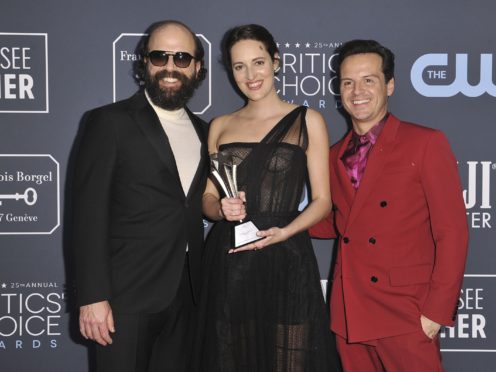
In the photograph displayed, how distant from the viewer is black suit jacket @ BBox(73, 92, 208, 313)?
2346 millimetres

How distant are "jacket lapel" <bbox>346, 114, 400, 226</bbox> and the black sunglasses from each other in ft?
3.04

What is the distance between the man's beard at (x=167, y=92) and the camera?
2.60m

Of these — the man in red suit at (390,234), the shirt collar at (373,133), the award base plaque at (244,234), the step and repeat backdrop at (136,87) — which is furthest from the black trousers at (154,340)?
the step and repeat backdrop at (136,87)

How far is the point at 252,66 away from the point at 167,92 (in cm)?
44

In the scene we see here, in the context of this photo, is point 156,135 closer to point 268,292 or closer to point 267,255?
point 267,255

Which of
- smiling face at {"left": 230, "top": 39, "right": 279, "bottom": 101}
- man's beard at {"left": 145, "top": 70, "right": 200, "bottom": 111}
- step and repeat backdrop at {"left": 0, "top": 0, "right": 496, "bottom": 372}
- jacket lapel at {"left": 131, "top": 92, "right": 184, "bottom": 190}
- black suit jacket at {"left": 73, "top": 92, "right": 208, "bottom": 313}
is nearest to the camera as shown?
black suit jacket at {"left": 73, "top": 92, "right": 208, "bottom": 313}

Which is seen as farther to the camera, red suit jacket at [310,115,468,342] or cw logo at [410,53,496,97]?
cw logo at [410,53,496,97]

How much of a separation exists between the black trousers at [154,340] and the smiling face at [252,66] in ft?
2.88

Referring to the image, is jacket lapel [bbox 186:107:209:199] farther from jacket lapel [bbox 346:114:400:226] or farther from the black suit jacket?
jacket lapel [bbox 346:114:400:226]

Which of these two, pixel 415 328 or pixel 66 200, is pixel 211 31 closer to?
pixel 66 200

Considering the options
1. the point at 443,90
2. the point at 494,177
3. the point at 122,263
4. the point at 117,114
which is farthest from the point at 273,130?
the point at 494,177

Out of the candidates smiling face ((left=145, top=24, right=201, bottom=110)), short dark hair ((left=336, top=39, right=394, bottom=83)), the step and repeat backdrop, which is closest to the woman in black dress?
smiling face ((left=145, top=24, right=201, bottom=110))

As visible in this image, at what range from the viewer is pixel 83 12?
3.43m

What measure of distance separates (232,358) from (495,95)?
2.21m
